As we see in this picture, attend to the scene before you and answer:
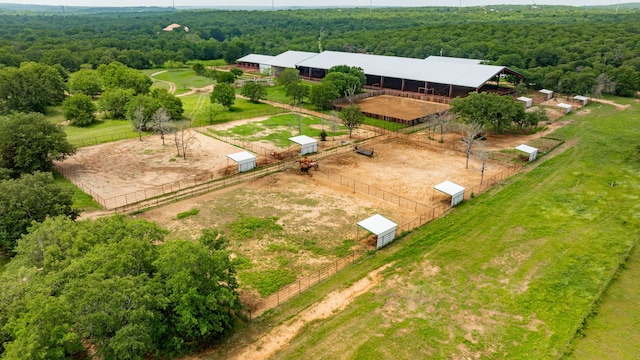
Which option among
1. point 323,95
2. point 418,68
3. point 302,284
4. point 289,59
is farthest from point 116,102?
point 418,68

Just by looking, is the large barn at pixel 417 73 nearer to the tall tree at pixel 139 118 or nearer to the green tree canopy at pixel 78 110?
the tall tree at pixel 139 118

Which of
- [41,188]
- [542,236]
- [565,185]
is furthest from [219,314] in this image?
[565,185]

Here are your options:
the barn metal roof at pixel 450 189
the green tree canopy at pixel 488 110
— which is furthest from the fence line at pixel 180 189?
the green tree canopy at pixel 488 110

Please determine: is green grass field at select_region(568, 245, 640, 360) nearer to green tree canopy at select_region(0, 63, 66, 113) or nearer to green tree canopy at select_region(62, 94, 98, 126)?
green tree canopy at select_region(62, 94, 98, 126)

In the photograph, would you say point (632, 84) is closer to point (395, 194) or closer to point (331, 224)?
point (395, 194)

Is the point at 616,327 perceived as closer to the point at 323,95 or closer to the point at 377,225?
the point at 377,225

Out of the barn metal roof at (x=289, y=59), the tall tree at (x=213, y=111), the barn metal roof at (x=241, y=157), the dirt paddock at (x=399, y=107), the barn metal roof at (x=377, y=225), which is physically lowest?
the barn metal roof at (x=377, y=225)
